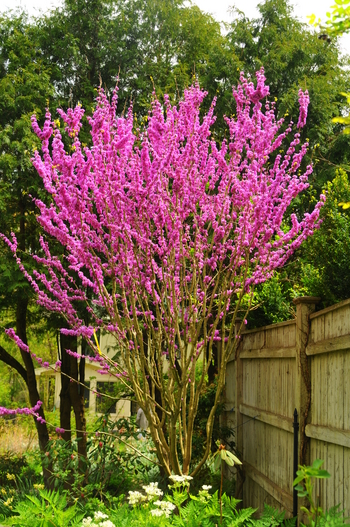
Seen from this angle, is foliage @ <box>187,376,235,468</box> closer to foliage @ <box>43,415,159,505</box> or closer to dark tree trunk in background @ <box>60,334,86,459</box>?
foliage @ <box>43,415,159,505</box>

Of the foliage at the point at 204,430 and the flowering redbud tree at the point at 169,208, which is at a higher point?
the flowering redbud tree at the point at 169,208

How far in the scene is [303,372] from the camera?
4367 mm

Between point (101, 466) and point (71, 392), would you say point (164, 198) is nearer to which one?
point (101, 466)

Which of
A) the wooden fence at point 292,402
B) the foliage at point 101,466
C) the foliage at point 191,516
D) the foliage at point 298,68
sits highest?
the foliage at point 298,68

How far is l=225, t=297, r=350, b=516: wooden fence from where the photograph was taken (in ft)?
11.8

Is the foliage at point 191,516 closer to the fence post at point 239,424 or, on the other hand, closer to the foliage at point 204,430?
the fence post at point 239,424

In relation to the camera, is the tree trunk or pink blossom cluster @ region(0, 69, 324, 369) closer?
pink blossom cluster @ region(0, 69, 324, 369)

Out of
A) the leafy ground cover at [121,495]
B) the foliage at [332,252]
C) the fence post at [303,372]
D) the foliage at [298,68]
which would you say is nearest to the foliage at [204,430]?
the leafy ground cover at [121,495]

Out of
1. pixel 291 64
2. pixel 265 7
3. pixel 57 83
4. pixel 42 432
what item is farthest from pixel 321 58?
pixel 42 432

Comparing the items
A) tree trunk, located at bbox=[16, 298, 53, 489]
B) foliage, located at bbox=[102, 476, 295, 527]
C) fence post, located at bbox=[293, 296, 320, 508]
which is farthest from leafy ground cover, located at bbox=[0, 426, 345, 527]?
tree trunk, located at bbox=[16, 298, 53, 489]

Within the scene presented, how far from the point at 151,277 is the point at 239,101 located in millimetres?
1656

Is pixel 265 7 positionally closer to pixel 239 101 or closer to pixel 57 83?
pixel 57 83

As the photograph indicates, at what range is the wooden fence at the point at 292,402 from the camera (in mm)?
3600

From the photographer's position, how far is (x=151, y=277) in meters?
5.53
